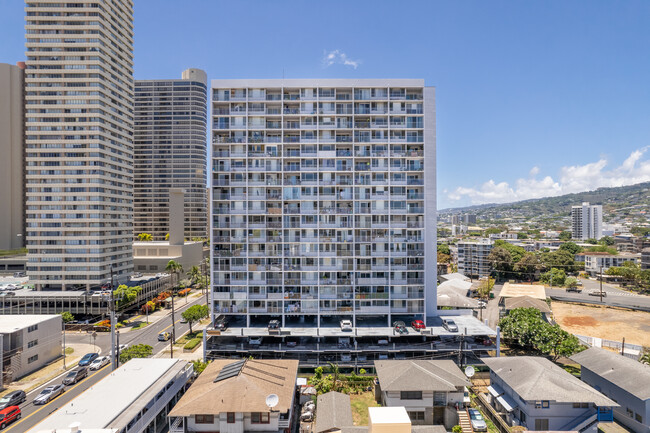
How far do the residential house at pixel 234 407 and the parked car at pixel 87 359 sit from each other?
2549 centimetres

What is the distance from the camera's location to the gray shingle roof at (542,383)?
101 ft

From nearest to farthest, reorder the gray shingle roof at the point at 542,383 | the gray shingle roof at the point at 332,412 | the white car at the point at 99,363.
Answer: the gray shingle roof at the point at 332,412 < the gray shingle roof at the point at 542,383 < the white car at the point at 99,363

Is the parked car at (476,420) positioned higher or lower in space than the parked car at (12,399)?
lower

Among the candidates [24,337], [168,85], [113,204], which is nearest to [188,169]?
[168,85]

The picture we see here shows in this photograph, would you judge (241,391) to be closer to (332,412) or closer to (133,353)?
(332,412)

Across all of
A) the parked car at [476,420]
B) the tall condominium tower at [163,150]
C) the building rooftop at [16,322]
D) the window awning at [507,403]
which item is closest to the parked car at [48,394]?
the building rooftop at [16,322]

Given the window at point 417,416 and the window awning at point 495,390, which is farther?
the window awning at point 495,390

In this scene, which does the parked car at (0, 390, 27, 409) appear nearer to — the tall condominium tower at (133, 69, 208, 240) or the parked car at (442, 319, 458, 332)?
the parked car at (442, 319, 458, 332)

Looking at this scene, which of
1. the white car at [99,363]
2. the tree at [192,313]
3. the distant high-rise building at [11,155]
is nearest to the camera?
the white car at [99,363]

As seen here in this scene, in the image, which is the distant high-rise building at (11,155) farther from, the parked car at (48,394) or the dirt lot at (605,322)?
the dirt lot at (605,322)

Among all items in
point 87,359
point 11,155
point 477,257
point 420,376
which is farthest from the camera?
point 477,257

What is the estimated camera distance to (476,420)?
33.2 m

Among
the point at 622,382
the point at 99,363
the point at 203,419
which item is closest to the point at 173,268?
the point at 99,363

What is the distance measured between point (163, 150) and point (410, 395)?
515ft
